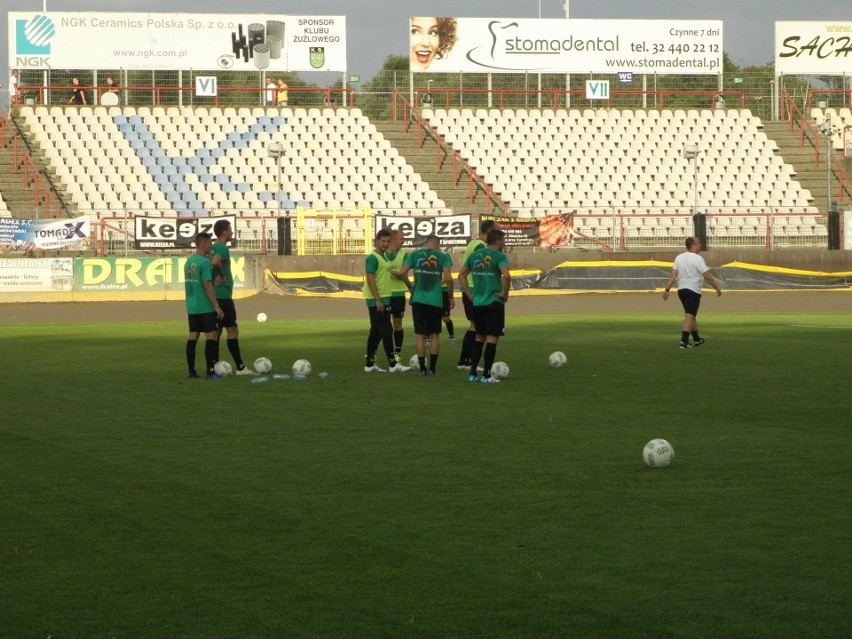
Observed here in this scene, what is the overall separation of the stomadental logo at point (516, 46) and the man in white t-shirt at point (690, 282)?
35.6 metres

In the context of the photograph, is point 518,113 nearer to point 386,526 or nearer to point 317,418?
point 317,418

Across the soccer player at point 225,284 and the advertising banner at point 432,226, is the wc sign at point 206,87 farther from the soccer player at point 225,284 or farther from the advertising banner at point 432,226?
the soccer player at point 225,284

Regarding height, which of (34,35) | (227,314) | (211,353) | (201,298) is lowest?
(211,353)

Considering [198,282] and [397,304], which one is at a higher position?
[198,282]

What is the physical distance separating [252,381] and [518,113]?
39439 millimetres

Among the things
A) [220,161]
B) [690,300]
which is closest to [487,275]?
[690,300]

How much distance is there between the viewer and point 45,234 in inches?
1433

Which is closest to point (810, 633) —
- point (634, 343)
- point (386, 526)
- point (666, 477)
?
point (386, 526)

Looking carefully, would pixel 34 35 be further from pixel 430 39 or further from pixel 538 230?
pixel 538 230

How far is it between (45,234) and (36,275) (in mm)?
1357

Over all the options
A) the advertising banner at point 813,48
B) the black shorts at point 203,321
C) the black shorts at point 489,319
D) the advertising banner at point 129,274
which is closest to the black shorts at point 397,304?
the black shorts at point 489,319

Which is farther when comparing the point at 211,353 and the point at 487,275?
the point at 211,353

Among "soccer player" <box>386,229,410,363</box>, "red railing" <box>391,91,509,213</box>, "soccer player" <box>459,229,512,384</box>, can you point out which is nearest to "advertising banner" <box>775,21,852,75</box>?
"red railing" <box>391,91,509,213</box>

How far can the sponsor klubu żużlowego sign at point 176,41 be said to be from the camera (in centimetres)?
5253
